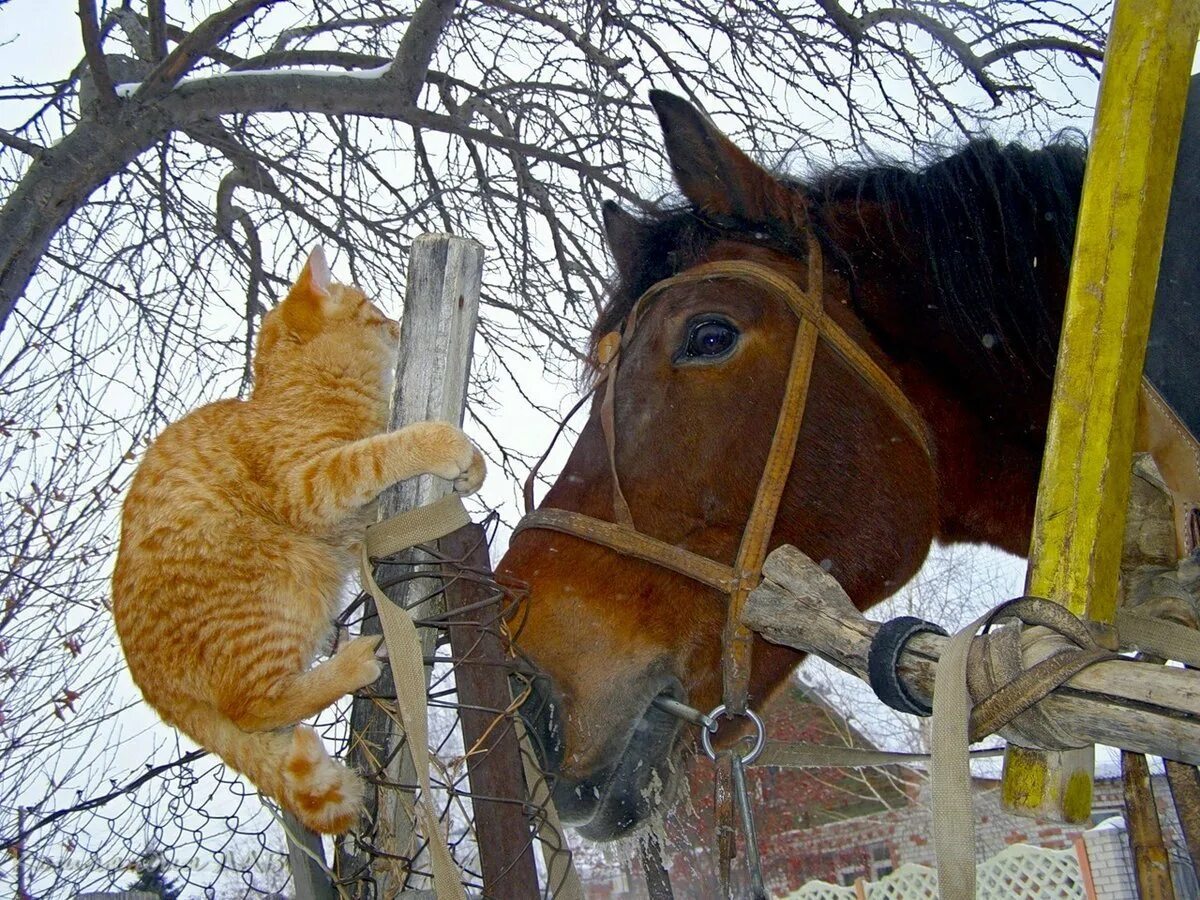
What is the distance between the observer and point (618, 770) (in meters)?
1.78

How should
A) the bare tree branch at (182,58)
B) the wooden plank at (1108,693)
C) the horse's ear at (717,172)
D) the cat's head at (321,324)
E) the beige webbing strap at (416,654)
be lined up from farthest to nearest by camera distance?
the bare tree branch at (182,58)
the horse's ear at (717,172)
the cat's head at (321,324)
the beige webbing strap at (416,654)
the wooden plank at (1108,693)

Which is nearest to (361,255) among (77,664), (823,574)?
(77,664)

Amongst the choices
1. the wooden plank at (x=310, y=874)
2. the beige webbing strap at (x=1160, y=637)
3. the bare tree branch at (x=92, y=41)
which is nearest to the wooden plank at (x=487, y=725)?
the wooden plank at (x=310, y=874)

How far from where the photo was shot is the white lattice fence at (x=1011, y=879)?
7.89 m

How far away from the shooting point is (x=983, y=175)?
7.53 feet

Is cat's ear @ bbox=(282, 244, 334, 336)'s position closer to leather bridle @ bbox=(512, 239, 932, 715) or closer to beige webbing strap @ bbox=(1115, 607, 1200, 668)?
leather bridle @ bbox=(512, 239, 932, 715)

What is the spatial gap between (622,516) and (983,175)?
1.28 meters

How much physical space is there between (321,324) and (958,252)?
1.52 meters

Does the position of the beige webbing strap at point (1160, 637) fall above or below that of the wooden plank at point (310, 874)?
above

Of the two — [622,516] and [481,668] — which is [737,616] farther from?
[481,668]

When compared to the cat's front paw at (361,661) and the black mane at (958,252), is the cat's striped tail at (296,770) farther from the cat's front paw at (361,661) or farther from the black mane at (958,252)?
the black mane at (958,252)

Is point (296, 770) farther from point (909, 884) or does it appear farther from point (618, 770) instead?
point (909, 884)

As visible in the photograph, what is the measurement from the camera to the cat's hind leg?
1.40 m

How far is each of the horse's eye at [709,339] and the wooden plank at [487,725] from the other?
828mm
